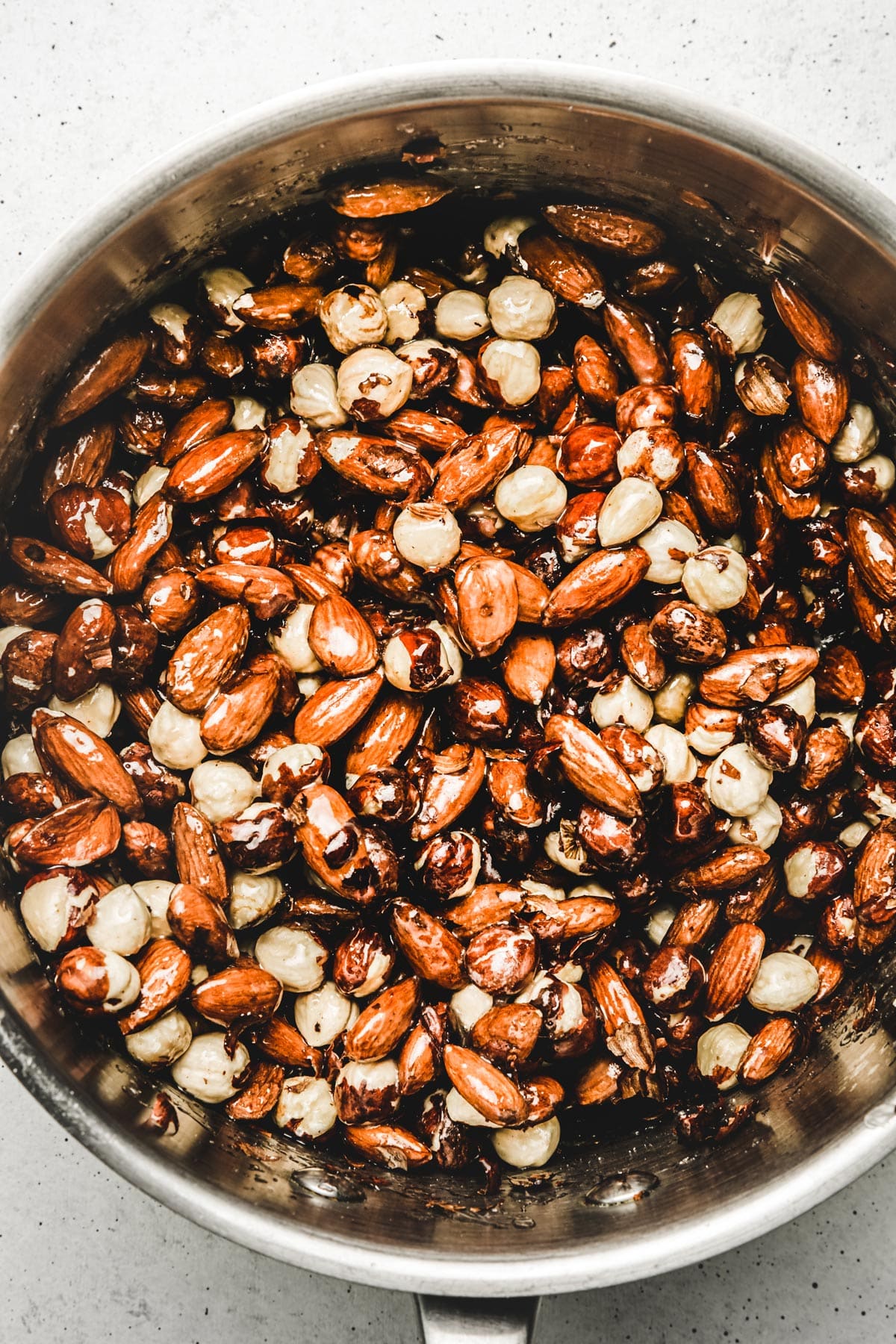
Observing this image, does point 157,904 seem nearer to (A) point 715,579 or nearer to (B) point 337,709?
(B) point 337,709

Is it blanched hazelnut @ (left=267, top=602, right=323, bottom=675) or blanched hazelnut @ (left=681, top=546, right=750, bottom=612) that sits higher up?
blanched hazelnut @ (left=681, top=546, right=750, bottom=612)

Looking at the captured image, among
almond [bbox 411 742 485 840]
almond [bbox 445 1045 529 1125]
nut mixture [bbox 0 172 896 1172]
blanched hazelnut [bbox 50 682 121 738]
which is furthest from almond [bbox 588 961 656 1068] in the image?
blanched hazelnut [bbox 50 682 121 738]

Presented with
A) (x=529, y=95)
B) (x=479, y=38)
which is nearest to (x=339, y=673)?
(x=529, y=95)

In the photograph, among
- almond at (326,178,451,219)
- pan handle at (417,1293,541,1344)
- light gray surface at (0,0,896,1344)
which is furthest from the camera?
light gray surface at (0,0,896,1344)

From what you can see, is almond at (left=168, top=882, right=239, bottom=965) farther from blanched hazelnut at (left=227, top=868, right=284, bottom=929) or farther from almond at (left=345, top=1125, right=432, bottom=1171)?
almond at (left=345, top=1125, right=432, bottom=1171)

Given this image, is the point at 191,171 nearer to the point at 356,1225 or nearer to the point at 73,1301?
the point at 356,1225

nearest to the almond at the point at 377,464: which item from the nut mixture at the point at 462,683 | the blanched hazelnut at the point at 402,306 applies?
the nut mixture at the point at 462,683

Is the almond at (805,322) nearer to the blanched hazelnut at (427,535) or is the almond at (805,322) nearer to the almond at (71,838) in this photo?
the blanched hazelnut at (427,535)
